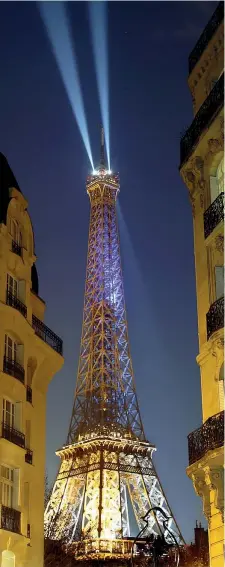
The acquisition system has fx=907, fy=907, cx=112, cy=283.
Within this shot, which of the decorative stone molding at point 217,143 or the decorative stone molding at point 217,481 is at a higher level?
the decorative stone molding at point 217,143

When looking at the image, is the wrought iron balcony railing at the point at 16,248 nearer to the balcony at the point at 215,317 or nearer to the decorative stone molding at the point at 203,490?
the balcony at the point at 215,317

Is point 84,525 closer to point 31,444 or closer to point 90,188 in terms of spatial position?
point 90,188

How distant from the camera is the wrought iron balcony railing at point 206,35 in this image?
20.7m

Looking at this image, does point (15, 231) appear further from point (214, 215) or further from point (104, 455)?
point (104, 455)

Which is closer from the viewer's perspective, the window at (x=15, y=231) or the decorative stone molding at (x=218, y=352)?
the decorative stone molding at (x=218, y=352)

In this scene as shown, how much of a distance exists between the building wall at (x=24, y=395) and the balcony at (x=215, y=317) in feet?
24.9

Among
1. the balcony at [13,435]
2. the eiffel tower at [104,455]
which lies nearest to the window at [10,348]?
the balcony at [13,435]

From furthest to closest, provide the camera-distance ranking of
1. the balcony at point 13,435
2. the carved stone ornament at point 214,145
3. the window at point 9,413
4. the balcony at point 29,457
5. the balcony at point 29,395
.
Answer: the balcony at point 29,395 → the balcony at point 29,457 → the window at point 9,413 → the balcony at point 13,435 → the carved stone ornament at point 214,145

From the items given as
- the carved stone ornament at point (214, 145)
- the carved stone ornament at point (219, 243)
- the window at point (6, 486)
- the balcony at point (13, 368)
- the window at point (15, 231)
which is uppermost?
the window at point (15, 231)

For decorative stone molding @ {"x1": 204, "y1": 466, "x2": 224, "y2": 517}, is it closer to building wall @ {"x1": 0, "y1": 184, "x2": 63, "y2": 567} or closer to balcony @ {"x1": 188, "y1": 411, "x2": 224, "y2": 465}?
balcony @ {"x1": 188, "y1": 411, "x2": 224, "y2": 465}

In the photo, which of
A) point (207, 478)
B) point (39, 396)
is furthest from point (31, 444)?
point (207, 478)

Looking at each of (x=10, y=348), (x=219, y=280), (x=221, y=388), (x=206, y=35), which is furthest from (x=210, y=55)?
(x=10, y=348)

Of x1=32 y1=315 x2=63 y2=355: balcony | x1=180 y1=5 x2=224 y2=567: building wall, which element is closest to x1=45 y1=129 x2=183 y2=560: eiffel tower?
x1=32 y1=315 x2=63 y2=355: balcony

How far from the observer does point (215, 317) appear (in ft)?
62.8
